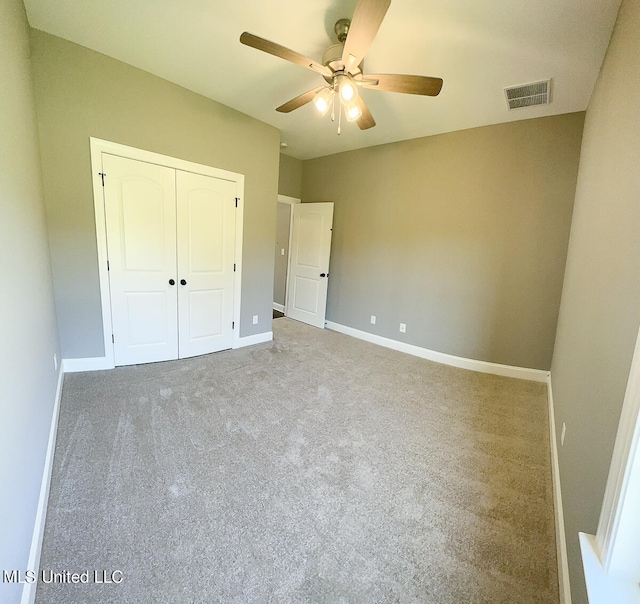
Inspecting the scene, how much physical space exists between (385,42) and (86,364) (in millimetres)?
3792

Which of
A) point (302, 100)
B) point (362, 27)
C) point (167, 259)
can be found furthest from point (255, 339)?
point (362, 27)

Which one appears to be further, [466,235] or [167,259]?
[466,235]

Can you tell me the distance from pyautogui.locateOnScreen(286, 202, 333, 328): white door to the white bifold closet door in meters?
1.67

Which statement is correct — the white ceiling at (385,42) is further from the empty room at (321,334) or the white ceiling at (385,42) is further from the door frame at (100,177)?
the door frame at (100,177)

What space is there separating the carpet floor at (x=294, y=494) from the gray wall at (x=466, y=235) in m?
0.96

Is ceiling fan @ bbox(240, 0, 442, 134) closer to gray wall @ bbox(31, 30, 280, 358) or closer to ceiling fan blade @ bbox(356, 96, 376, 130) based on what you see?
ceiling fan blade @ bbox(356, 96, 376, 130)

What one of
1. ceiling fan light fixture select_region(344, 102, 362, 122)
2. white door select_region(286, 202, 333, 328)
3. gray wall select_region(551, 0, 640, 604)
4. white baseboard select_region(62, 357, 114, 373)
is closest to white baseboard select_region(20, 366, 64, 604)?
white baseboard select_region(62, 357, 114, 373)

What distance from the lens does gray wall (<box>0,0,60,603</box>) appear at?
102 cm

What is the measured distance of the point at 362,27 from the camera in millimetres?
1492

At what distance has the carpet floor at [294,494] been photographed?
1195 mm

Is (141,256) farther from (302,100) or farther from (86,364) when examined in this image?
(302,100)

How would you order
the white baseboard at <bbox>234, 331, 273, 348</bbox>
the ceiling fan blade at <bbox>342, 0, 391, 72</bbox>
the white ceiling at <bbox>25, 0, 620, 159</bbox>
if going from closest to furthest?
the ceiling fan blade at <bbox>342, 0, 391, 72</bbox>
the white ceiling at <bbox>25, 0, 620, 159</bbox>
the white baseboard at <bbox>234, 331, 273, 348</bbox>

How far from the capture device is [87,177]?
2.57 m

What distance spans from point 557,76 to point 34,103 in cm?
418
